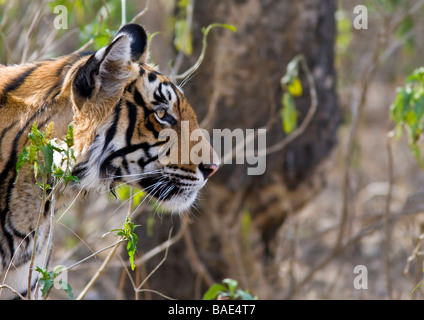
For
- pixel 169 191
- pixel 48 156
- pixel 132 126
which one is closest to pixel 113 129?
A: pixel 132 126

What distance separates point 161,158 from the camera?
287 centimetres

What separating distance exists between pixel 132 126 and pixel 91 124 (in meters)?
0.19

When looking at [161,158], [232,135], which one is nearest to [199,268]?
[232,135]

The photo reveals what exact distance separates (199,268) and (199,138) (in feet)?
6.87

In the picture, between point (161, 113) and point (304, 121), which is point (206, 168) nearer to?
point (161, 113)

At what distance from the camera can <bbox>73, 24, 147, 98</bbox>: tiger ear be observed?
2.59m

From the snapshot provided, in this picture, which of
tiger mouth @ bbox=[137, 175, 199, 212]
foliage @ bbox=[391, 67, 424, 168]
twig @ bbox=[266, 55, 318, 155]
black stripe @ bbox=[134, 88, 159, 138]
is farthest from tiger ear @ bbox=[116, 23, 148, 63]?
twig @ bbox=[266, 55, 318, 155]

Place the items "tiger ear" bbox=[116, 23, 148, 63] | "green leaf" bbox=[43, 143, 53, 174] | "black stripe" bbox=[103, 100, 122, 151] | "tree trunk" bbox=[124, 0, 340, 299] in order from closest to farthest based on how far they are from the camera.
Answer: "green leaf" bbox=[43, 143, 53, 174], "black stripe" bbox=[103, 100, 122, 151], "tiger ear" bbox=[116, 23, 148, 63], "tree trunk" bbox=[124, 0, 340, 299]

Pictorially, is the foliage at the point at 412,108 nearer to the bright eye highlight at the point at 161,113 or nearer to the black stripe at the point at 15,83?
the bright eye highlight at the point at 161,113

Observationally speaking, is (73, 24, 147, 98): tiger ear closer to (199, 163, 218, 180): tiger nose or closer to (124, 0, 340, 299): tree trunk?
(199, 163, 218, 180): tiger nose

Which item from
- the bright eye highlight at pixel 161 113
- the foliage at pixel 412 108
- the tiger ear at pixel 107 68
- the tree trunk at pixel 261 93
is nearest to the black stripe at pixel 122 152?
the bright eye highlight at pixel 161 113

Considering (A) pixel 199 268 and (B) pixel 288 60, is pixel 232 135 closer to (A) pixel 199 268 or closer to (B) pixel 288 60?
(B) pixel 288 60

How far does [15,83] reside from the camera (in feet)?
9.27
